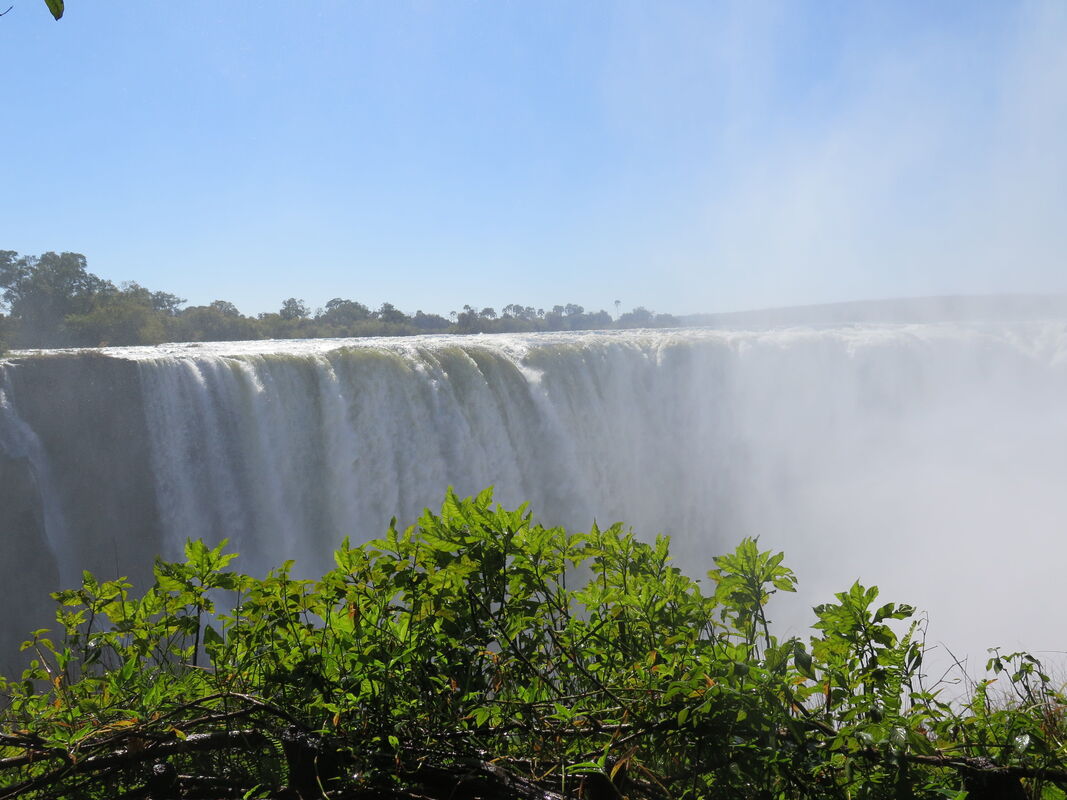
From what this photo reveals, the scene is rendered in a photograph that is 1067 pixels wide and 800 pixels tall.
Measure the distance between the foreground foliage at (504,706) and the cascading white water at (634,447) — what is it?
32.4 ft

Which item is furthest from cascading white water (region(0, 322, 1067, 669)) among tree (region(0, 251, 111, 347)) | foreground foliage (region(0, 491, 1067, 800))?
tree (region(0, 251, 111, 347))

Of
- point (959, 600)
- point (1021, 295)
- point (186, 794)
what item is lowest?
point (959, 600)

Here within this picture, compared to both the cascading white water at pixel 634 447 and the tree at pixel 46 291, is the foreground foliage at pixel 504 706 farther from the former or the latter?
the tree at pixel 46 291

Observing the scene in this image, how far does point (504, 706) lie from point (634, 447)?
18.7m

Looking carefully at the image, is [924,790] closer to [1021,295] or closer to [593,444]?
[593,444]

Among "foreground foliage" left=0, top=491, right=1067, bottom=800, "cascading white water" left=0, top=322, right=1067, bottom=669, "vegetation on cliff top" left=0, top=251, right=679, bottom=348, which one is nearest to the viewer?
"foreground foliage" left=0, top=491, right=1067, bottom=800

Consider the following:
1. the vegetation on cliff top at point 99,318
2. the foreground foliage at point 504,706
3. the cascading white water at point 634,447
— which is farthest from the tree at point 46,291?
the foreground foliage at point 504,706

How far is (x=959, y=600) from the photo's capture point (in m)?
15.0

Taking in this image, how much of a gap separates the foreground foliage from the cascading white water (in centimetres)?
989

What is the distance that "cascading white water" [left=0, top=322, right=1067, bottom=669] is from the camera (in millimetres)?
12500

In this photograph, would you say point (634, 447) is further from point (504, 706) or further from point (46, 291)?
point (46, 291)

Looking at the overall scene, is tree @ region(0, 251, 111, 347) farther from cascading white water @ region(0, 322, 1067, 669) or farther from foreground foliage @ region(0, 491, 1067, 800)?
foreground foliage @ region(0, 491, 1067, 800)

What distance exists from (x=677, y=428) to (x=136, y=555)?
47.0 ft

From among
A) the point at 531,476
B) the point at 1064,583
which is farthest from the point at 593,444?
the point at 1064,583
